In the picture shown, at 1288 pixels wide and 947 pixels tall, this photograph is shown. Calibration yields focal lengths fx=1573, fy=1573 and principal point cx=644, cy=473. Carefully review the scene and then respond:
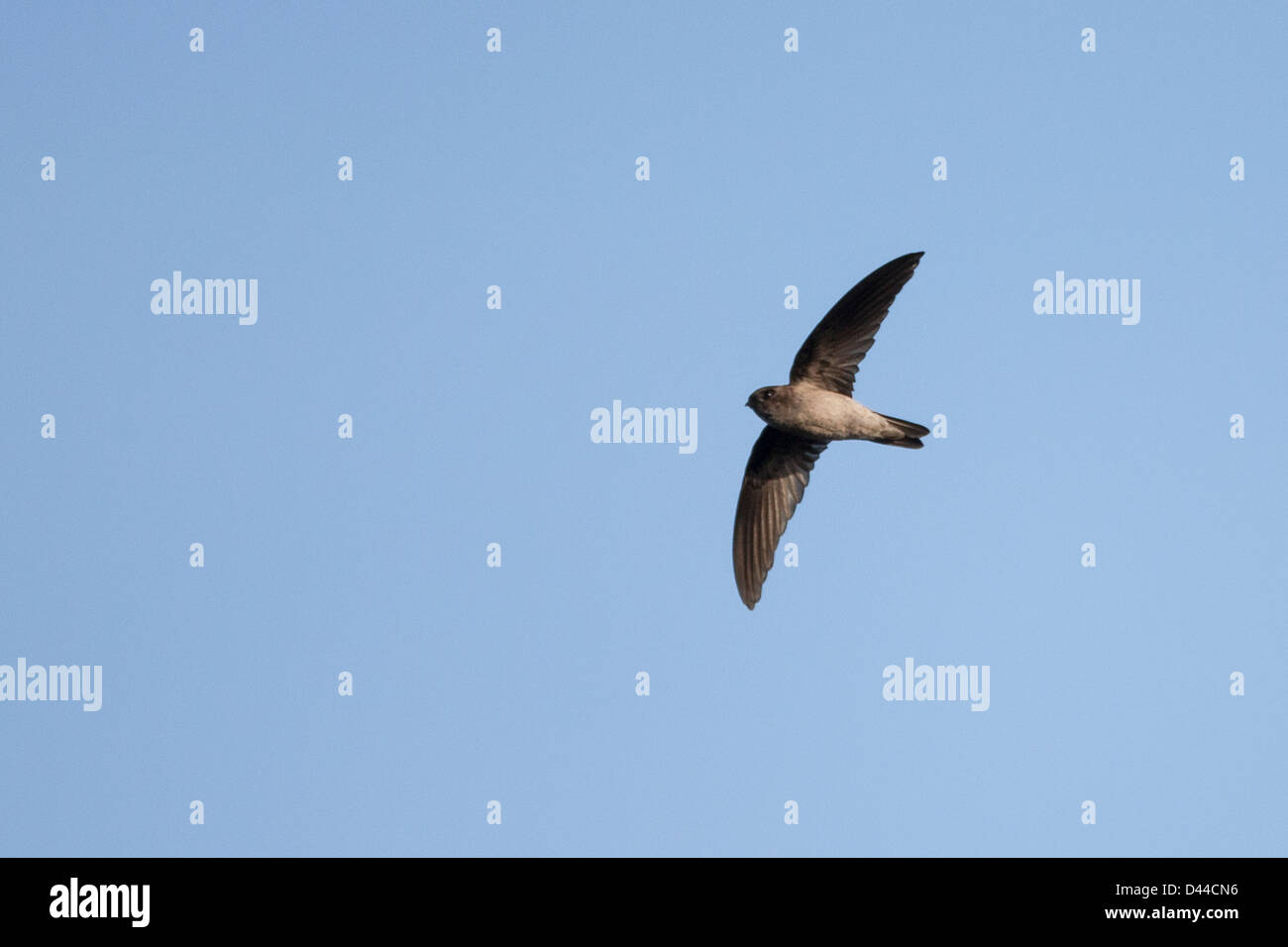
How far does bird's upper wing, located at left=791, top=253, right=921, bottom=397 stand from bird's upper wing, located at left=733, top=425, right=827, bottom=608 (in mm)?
474

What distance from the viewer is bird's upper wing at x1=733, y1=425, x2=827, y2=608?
963 cm

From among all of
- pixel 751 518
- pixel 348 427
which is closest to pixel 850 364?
pixel 751 518

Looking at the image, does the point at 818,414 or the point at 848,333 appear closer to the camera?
the point at 818,414

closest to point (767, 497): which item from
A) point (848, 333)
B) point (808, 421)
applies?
point (808, 421)

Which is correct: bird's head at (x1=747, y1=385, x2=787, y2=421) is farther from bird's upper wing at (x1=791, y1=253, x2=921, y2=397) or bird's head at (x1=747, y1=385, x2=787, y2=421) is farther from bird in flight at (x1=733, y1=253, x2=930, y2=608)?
bird's upper wing at (x1=791, y1=253, x2=921, y2=397)

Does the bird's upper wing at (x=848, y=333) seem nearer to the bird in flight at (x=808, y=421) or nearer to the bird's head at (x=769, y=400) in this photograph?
the bird in flight at (x=808, y=421)

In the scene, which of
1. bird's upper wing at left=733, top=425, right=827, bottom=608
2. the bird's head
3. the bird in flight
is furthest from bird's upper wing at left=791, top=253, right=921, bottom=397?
bird's upper wing at left=733, top=425, right=827, bottom=608

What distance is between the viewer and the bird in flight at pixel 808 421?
29.5 feet

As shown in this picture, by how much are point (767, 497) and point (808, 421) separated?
2.65 ft

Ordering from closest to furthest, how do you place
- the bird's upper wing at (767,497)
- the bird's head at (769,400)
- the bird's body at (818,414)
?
1. the bird's body at (818,414)
2. the bird's head at (769,400)
3. the bird's upper wing at (767,497)

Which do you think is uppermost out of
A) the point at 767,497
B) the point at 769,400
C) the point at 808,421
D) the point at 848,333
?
A: the point at 848,333

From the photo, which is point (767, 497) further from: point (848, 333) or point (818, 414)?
point (848, 333)

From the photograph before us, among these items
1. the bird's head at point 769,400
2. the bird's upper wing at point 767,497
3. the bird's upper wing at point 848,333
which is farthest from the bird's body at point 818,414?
the bird's upper wing at point 767,497

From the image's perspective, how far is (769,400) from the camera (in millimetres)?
9086
